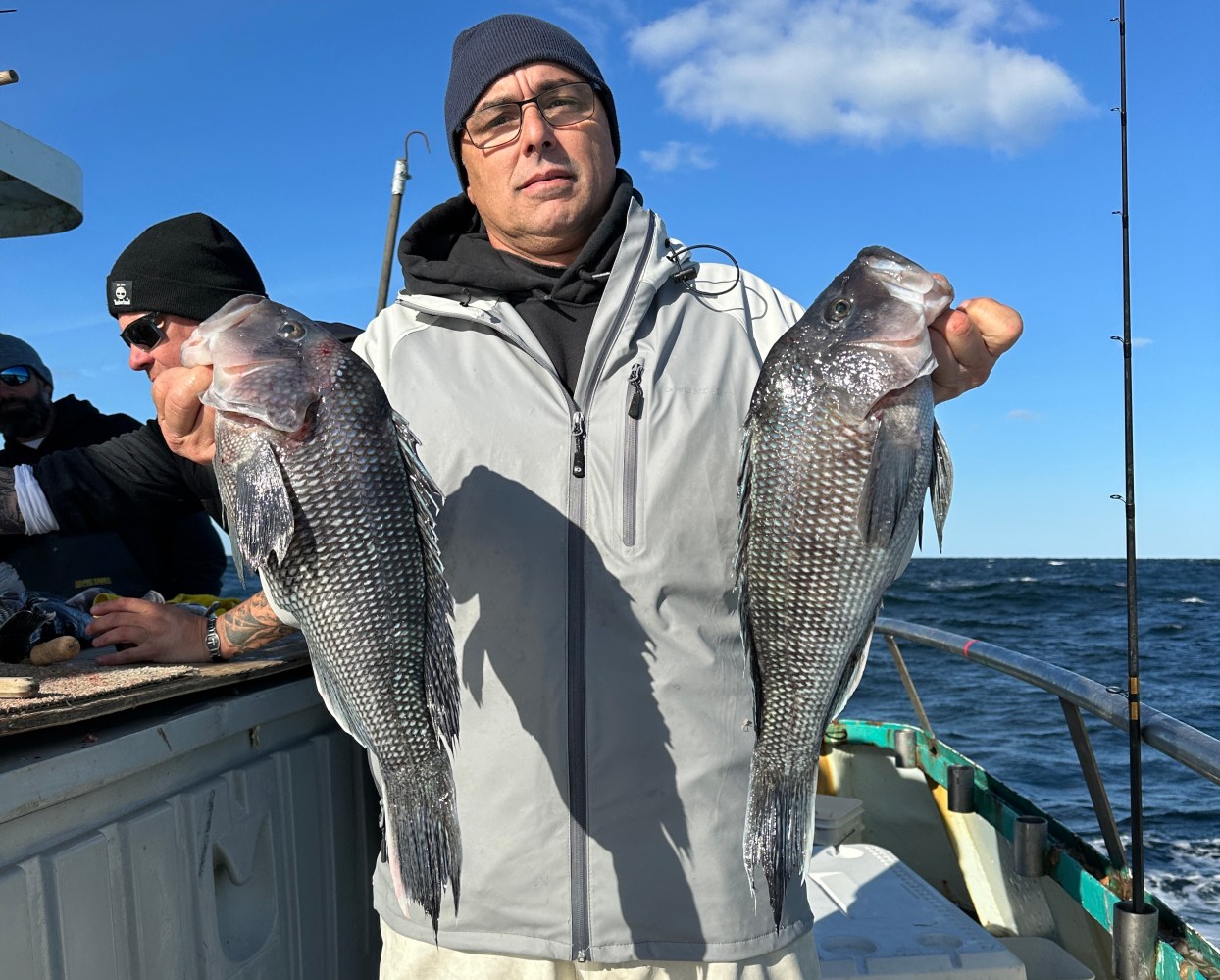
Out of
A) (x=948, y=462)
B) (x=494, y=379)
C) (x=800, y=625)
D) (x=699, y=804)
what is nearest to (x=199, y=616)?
(x=494, y=379)

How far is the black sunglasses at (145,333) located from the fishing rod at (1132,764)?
372 centimetres

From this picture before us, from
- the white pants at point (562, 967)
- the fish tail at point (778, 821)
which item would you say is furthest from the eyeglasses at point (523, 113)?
the white pants at point (562, 967)

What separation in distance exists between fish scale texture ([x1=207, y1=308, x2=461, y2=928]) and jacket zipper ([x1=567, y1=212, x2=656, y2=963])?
1.08 feet

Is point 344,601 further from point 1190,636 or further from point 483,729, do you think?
point 1190,636

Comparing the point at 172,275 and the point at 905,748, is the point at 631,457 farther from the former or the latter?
the point at 905,748

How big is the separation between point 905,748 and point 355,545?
15.4 feet

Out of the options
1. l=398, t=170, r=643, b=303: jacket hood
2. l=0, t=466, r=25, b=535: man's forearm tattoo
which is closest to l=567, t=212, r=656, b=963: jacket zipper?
l=398, t=170, r=643, b=303: jacket hood

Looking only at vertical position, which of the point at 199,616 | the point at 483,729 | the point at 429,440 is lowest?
the point at 483,729

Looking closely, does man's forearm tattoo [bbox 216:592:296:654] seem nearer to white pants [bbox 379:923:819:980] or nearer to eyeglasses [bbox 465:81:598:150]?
white pants [bbox 379:923:819:980]

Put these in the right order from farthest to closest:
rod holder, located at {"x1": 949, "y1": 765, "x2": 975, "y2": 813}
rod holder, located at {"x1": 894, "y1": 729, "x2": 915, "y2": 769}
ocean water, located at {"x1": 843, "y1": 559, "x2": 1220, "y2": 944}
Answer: ocean water, located at {"x1": 843, "y1": 559, "x2": 1220, "y2": 944}
rod holder, located at {"x1": 894, "y1": 729, "x2": 915, "y2": 769}
rod holder, located at {"x1": 949, "y1": 765, "x2": 975, "y2": 813}

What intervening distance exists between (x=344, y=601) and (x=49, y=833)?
0.77 m

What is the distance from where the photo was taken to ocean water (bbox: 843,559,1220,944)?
11.1 m

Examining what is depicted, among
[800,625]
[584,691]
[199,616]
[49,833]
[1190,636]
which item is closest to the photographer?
[49,833]

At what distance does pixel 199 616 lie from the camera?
124 inches
